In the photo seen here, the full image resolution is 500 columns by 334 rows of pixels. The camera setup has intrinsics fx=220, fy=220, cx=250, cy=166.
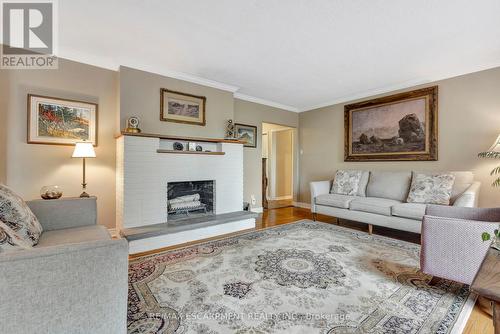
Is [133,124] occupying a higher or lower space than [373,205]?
higher

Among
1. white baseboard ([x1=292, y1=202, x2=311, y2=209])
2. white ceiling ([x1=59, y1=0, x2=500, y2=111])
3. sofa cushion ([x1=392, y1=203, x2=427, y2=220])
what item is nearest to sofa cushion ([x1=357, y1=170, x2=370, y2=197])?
sofa cushion ([x1=392, y1=203, x2=427, y2=220])

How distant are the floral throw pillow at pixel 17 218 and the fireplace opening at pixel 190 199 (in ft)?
5.66

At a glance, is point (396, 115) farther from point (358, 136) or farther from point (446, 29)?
point (446, 29)

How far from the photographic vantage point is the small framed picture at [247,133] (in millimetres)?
4419

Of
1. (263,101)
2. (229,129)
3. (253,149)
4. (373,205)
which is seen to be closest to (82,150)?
(229,129)

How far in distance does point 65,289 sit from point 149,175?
219 cm

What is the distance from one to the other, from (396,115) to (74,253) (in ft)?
15.0

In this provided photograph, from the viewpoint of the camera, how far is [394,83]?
373 cm

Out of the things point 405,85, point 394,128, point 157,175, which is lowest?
point 157,175

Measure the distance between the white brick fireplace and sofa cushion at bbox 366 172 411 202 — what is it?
2.24 metres

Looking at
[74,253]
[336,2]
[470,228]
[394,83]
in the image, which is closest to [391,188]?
[394,83]

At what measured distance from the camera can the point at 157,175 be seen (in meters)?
3.01

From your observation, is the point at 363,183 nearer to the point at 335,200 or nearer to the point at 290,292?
the point at 335,200

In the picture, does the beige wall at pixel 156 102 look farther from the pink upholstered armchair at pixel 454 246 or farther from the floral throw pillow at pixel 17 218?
the pink upholstered armchair at pixel 454 246
